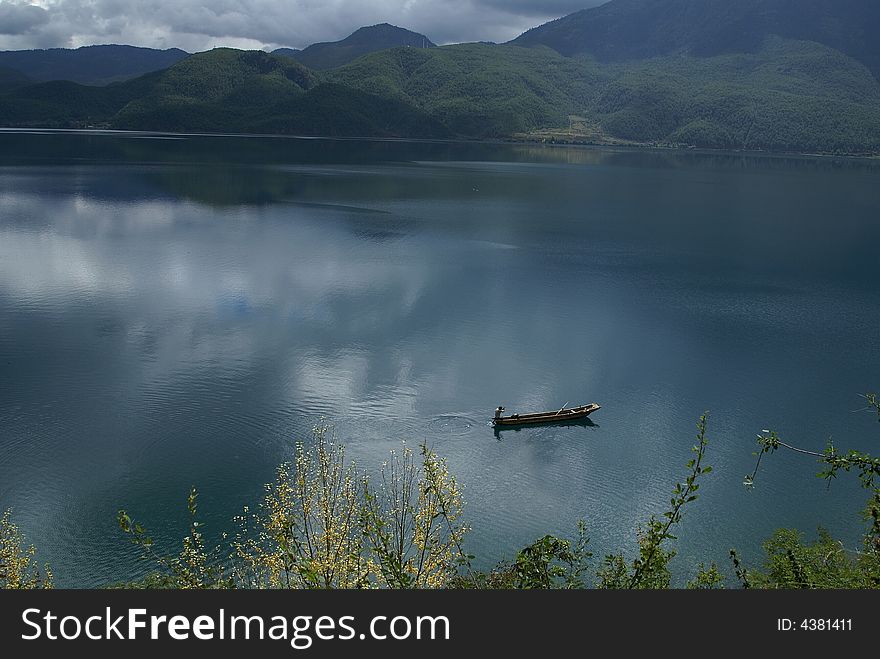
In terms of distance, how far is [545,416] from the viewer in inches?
1179

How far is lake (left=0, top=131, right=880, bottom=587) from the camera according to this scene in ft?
79.5

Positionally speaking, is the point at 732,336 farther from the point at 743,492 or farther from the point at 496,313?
the point at 743,492

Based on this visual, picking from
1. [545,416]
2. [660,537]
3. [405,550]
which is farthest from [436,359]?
[660,537]

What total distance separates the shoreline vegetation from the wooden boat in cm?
438

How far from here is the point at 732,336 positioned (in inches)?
1660

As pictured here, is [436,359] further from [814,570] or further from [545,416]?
[814,570]

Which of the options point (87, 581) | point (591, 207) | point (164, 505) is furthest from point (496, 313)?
point (591, 207)

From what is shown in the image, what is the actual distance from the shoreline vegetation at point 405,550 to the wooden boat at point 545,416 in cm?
438

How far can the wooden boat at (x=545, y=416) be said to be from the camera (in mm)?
29375

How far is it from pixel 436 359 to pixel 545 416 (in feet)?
28.1

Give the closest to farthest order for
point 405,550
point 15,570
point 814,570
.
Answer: point 15,570, point 814,570, point 405,550

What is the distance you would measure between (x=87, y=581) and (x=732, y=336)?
3518cm

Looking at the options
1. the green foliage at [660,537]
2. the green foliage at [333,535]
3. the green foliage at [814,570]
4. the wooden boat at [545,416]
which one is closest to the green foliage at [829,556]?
the green foliage at [814,570]

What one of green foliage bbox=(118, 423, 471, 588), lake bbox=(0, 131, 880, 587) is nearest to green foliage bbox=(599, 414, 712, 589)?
green foliage bbox=(118, 423, 471, 588)
